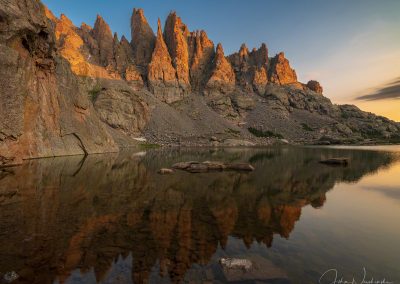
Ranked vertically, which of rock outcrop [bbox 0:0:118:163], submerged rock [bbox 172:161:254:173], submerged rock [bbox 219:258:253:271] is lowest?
submerged rock [bbox 219:258:253:271]

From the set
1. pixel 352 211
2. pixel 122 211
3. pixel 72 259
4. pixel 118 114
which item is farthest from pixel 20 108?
pixel 118 114

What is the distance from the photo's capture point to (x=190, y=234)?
1299cm

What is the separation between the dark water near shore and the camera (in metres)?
9.52

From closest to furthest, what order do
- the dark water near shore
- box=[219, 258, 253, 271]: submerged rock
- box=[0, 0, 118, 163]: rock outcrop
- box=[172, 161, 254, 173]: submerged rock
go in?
the dark water near shore → box=[219, 258, 253, 271]: submerged rock → box=[172, 161, 254, 173]: submerged rock → box=[0, 0, 118, 163]: rock outcrop

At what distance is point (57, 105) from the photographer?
55.8m

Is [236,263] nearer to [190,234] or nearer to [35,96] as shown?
[190,234]

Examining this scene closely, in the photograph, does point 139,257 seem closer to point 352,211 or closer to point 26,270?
point 26,270

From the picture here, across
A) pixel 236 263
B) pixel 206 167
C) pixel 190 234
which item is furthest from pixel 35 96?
pixel 236 263

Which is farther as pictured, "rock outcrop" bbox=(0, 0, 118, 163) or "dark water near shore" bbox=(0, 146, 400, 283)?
"rock outcrop" bbox=(0, 0, 118, 163)

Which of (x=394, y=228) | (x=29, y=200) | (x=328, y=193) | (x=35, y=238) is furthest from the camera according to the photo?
(x=328, y=193)

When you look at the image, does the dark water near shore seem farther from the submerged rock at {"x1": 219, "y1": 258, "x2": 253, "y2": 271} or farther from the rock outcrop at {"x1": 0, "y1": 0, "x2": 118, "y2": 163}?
the rock outcrop at {"x1": 0, "y1": 0, "x2": 118, "y2": 163}

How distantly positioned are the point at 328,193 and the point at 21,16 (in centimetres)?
5152

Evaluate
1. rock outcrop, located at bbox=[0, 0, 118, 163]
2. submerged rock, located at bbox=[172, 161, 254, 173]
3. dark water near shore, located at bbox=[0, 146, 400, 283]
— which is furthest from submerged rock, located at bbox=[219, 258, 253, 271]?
rock outcrop, located at bbox=[0, 0, 118, 163]

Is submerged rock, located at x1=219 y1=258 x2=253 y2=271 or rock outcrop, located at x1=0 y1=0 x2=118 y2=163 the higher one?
rock outcrop, located at x1=0 y1=0 x2=118 y2=163
